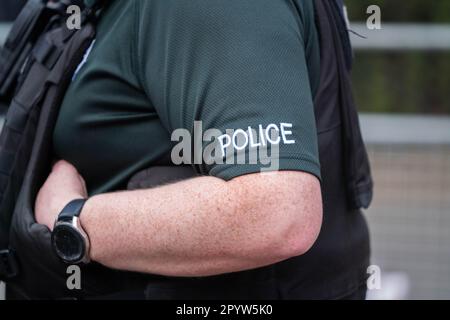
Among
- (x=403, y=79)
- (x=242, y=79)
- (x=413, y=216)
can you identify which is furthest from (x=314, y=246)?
(x=403, y=79)

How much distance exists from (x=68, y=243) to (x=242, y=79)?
1.72 feet

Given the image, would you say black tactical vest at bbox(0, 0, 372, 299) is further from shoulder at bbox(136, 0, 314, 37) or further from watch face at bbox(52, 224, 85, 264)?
shoulder at bbox(136, 0, 314, 37)

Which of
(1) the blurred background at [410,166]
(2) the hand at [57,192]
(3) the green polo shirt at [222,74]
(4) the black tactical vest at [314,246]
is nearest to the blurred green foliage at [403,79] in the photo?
(1) the blurred background at [410,166]

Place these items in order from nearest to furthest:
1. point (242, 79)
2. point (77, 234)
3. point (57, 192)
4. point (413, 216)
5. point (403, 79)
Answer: point (242, 79), point (77, 234), point (57, 192), point (413, 216), point (403, 79)

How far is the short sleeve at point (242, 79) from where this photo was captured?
159 centimetres

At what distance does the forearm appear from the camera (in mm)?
1623

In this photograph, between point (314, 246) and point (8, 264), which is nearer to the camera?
point (314, 246)

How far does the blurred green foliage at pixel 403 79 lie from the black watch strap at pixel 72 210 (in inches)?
148

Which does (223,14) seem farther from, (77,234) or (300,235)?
(77,234)

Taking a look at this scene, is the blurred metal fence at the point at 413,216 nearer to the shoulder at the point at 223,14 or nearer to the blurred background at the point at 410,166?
the blurred background at the point at 410,166

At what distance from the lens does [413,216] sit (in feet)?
15.3

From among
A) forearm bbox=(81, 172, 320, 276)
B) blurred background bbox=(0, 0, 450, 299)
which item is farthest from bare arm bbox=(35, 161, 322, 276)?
blurred background bbox=(0, 0, 450, 299)

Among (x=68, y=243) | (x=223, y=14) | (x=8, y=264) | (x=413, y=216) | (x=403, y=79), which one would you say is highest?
(x=223, y=14)
